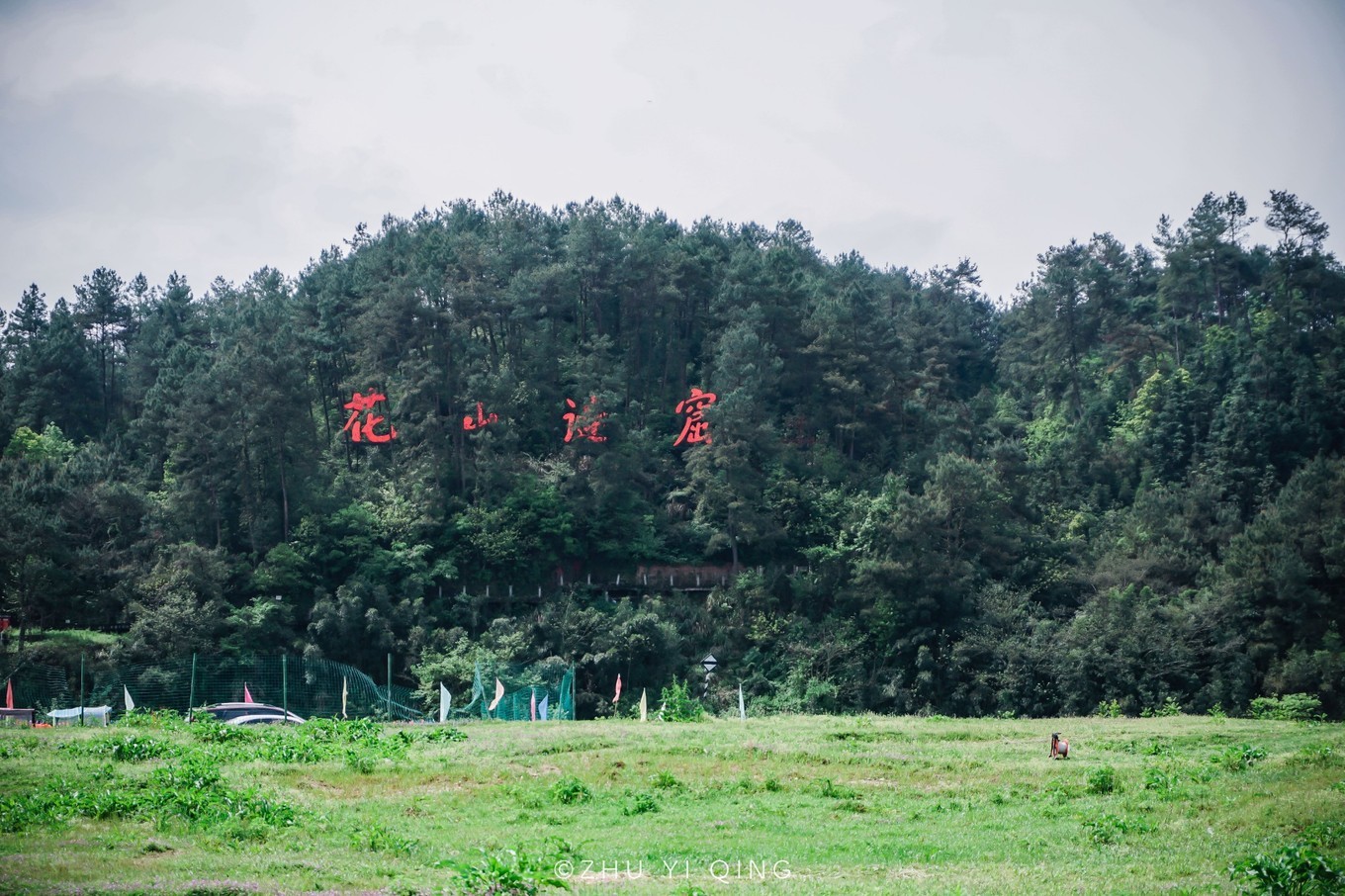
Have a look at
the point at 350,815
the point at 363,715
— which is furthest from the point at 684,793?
the point at 363,715

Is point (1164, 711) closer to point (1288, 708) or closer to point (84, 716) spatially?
point (1288, 708)

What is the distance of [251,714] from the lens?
86.6ft

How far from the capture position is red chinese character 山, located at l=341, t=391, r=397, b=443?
4803 centimetres

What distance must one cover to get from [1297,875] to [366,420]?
4197 centimetres

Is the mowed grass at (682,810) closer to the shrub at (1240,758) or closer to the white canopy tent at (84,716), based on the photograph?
the shrub at (1240,758)

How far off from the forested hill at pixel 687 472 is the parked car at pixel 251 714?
35.7ft

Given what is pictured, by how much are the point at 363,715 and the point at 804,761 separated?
13533 mm

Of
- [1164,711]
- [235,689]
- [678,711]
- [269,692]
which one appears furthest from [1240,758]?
[235,689]

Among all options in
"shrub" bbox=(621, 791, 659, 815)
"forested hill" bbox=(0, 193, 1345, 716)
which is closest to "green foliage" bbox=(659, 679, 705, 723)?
"forested hill" bbox=(0, 193, 1345, 716)

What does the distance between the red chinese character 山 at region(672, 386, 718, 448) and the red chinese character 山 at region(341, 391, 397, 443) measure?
38.7ft

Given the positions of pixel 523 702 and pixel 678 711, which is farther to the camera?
pixel 523 702

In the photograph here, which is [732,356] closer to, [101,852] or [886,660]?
[886,660]

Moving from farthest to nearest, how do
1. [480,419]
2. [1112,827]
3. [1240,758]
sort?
[480,419] < [1240,758] < [1112,827]

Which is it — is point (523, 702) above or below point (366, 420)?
below
